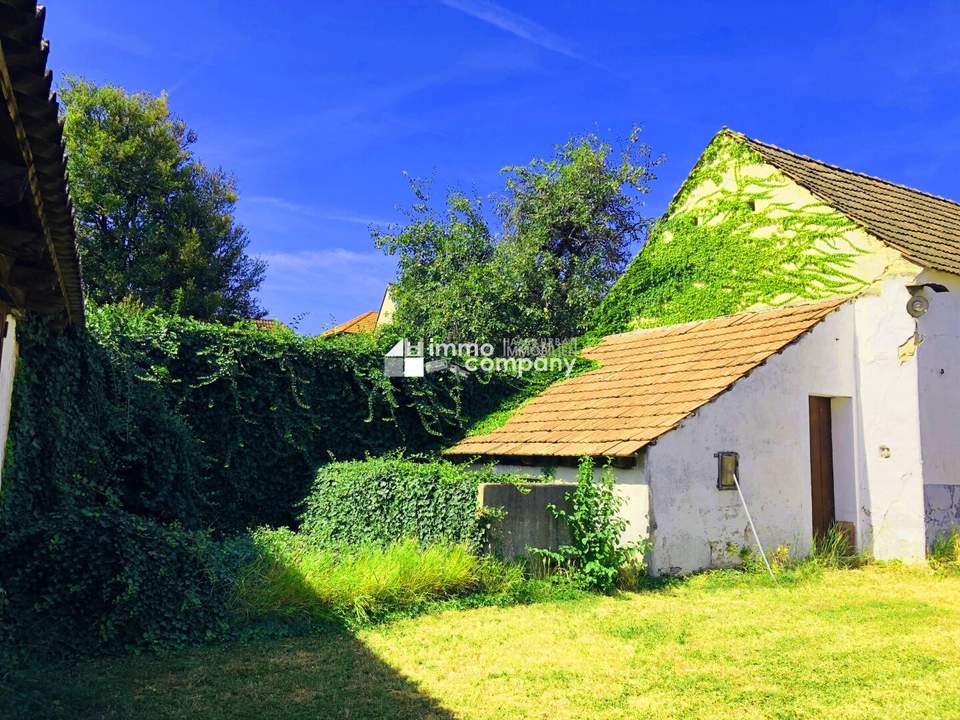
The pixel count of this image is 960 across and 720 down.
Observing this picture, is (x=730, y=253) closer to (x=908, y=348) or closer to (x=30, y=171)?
(x=908, y=348)

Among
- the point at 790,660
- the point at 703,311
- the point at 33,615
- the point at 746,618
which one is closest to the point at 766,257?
the point at 703,311

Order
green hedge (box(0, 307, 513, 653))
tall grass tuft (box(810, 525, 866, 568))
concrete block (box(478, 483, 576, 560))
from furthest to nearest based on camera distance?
tall grass tuft (box(810, 525, 866, 568))
concrete block (box(478, 483, 576, 560))
green hedge (box(0, 307, 513, 653))

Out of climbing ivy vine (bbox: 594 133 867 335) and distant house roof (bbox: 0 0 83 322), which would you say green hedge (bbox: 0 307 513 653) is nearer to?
distant house roof (bbox: 0 0 83 322)

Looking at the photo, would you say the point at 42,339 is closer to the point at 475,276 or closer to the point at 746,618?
the point at 746,618

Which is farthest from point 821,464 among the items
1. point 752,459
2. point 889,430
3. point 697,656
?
point 697,656

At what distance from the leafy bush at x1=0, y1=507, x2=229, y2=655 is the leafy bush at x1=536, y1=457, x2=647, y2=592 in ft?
15.2

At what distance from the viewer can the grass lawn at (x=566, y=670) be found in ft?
18.6

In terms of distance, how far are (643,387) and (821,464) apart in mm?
3147

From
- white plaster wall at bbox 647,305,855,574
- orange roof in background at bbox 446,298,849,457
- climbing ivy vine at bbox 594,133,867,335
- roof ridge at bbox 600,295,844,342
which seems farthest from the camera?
climbing ivy vine at bbox 594,133,867,335

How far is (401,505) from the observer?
421 inches

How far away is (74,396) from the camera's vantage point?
9586mm

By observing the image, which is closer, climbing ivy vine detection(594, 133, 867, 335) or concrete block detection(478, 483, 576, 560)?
concrete block detection(478, 483, 576, 560)

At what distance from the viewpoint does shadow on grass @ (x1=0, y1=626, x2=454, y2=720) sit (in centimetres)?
550

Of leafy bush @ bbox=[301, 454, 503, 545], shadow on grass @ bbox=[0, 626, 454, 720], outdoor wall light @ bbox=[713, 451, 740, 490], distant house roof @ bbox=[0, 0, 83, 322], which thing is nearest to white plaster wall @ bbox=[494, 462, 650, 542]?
outdoor wall light @ bbox=[713, 451, 740, 490]
